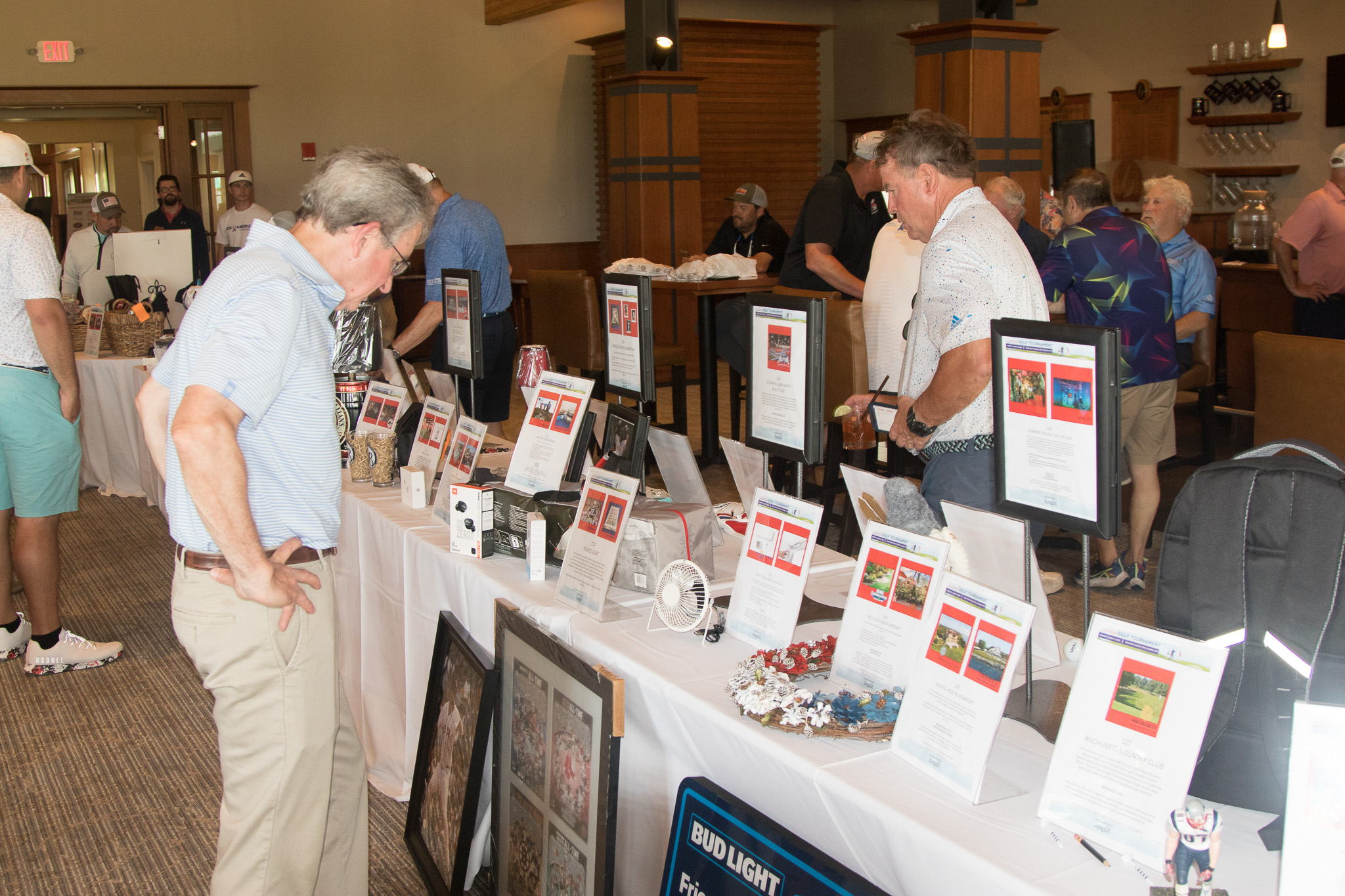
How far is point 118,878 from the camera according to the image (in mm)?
2352

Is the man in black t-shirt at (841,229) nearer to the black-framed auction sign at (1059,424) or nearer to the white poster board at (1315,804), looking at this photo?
the black-framed auction sign at (1059,424)

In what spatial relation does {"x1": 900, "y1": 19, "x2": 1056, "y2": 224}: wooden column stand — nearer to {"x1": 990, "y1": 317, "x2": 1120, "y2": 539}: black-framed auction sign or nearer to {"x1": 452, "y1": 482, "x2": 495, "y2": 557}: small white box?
{"x1": 452, "y1": 482, "x2": 495, "y2": 557}: small white box

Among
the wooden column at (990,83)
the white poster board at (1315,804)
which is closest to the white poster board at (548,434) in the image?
the white poster board at (1315,804)

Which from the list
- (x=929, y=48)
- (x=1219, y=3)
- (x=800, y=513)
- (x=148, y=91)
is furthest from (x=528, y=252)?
(x=800, y=513)

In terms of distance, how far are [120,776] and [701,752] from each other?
1962 millimetres

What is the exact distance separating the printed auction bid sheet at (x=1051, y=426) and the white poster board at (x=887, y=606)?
0.18 metres

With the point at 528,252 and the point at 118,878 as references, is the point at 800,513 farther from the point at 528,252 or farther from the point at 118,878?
the point at 528,252

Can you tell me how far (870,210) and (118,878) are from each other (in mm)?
3744

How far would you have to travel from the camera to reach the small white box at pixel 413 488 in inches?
106

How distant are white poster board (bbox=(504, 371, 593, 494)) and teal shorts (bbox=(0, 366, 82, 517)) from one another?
5.75 feet

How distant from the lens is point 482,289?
396 centimetres

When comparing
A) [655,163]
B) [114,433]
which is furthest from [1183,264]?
[114,433]

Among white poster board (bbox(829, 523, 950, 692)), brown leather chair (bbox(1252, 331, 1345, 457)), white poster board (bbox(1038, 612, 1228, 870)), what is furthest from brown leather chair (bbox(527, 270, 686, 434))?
white poster board (bbox(1038, 612, 1228, 870))

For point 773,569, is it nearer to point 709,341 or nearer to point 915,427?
point 915,427
